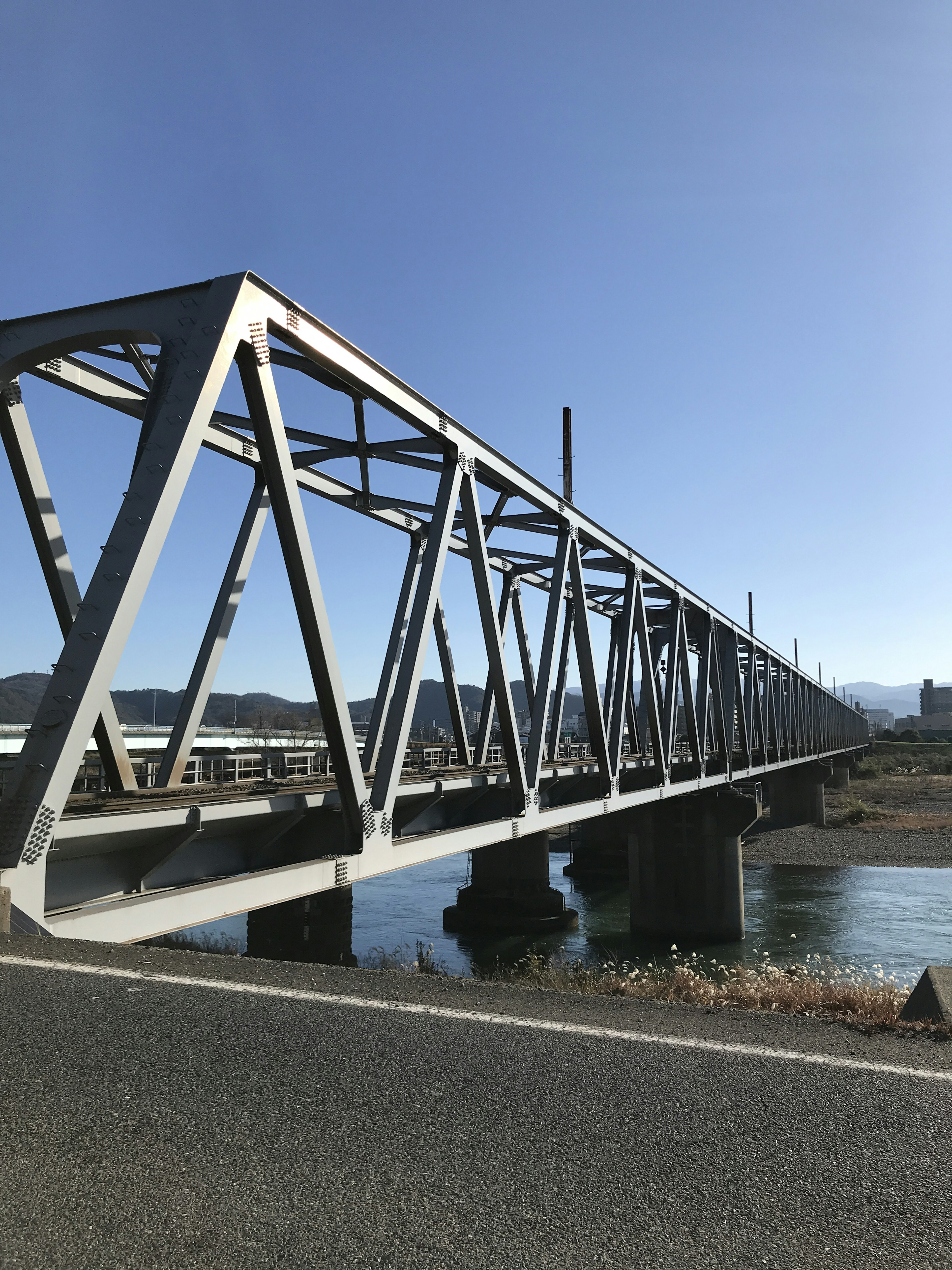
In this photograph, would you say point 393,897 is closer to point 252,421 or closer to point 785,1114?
point 252,421

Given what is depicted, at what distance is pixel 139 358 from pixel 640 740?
35.3 m

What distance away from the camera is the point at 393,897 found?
143 ft

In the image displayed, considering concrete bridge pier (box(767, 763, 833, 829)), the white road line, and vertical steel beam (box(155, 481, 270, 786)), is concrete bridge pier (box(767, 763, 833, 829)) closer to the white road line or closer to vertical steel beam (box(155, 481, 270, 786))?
vertical steel beam (box(155, 481, 270, 786))

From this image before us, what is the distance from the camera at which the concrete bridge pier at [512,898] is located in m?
36.0

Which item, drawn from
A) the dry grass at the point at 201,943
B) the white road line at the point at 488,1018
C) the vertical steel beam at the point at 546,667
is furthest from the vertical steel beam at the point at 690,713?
the white road line at the point at 488,1018

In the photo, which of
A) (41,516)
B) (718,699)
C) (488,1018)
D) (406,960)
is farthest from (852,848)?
(488,1018)

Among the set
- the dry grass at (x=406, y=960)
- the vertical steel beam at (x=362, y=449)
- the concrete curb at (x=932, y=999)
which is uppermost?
the vertical steel beam at (x=362, y=449)

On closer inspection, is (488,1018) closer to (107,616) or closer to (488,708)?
(107,616)

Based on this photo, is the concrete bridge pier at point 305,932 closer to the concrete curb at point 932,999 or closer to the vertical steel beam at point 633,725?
the concrete curb at point 932,999

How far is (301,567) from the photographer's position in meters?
10.2

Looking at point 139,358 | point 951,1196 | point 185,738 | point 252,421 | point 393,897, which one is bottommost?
point 393,897

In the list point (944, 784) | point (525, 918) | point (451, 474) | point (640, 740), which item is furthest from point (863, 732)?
point (451, 474)

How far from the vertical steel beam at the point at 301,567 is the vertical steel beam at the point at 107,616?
0.63 m

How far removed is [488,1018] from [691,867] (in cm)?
3260
